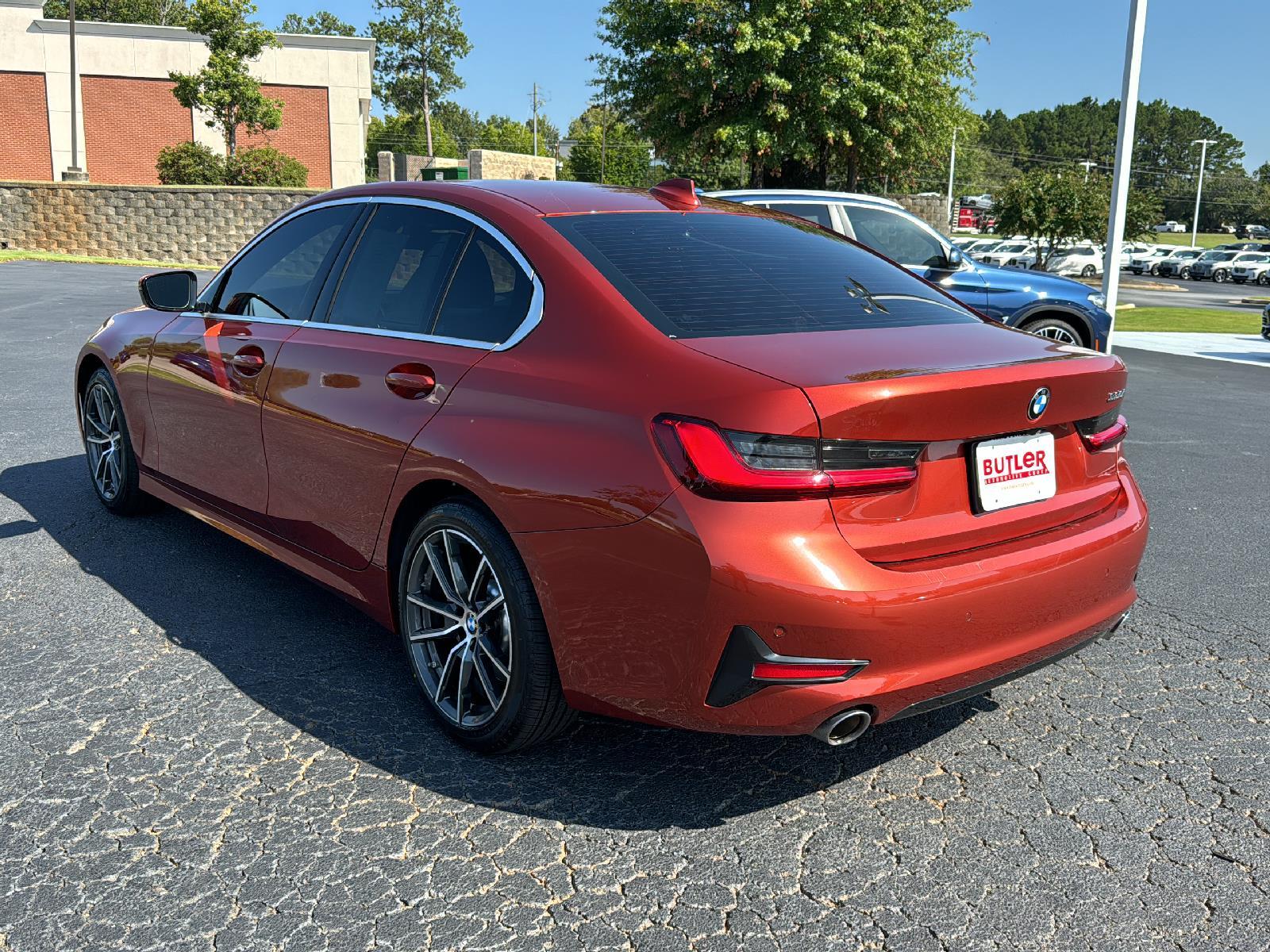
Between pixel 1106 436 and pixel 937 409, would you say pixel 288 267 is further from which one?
pixel 1106 436

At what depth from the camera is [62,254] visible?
30.1m

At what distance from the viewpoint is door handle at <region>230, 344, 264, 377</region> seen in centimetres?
420

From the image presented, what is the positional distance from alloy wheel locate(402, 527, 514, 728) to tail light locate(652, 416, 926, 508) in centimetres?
77

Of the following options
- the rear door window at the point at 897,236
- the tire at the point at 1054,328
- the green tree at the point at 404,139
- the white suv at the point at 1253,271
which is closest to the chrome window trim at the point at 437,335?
the rear door window at the point at 897,236

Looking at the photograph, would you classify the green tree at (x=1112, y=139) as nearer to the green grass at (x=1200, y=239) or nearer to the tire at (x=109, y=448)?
the green grass at (x=1200, y=239)

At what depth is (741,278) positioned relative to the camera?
346 centimetres

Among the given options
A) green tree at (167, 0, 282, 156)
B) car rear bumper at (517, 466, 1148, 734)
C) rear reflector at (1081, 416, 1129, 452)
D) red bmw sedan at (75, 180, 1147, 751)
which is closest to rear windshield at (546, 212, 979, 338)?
red bmw sedan at (75, 180, 1147, 751)

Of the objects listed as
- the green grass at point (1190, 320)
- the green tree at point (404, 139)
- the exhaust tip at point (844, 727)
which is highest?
the green tree at point (404, 139)

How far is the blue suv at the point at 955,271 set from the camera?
10.5m

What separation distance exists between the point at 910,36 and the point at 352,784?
29194mm

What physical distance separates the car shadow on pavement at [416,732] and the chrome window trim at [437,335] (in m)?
1.16

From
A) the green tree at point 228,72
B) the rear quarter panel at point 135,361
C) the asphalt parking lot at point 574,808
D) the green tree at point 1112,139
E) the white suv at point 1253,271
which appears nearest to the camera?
the asphalt parking lot at point 574,808

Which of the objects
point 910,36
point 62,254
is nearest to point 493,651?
point 910,36

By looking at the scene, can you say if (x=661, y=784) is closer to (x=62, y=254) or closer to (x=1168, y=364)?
(x=1168, y=364)
